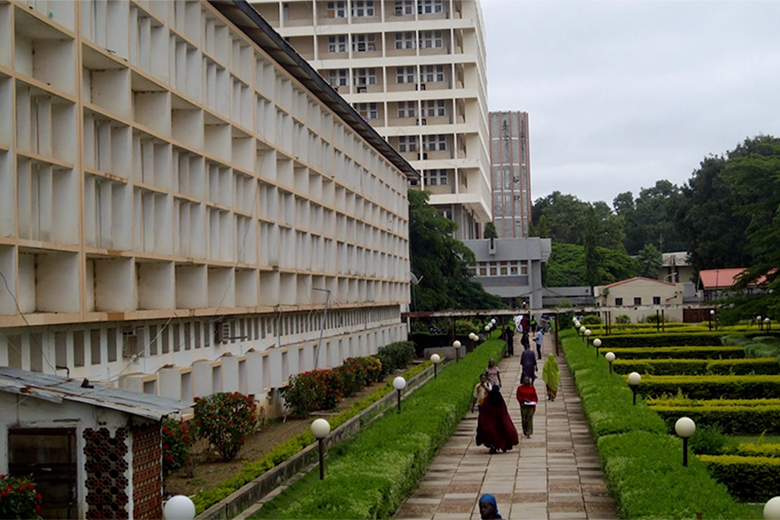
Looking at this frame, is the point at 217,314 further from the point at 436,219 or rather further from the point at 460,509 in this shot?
the point at 436,219

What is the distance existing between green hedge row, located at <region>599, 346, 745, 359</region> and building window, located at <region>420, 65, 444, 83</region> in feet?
121

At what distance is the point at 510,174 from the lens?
12312 centimetres

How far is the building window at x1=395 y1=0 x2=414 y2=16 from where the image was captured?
224 feet

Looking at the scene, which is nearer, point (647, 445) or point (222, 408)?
point (647, 445)

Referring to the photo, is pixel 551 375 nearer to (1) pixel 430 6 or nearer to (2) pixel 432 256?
(2) pixel 432 256

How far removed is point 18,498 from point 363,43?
61962mm

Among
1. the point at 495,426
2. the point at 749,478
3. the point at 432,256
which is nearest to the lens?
the point at 749,478

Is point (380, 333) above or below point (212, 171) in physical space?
below

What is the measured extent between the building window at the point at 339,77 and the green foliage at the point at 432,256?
1851 cm

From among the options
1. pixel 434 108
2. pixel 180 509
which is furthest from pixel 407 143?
pixel 180 509

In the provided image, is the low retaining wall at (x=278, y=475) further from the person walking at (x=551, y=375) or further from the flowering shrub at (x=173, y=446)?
the person walking at (x=551, y=375)

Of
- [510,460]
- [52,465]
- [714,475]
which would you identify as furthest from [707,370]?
[52,465]

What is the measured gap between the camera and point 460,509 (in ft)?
43.3

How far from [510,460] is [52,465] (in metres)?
8.27
